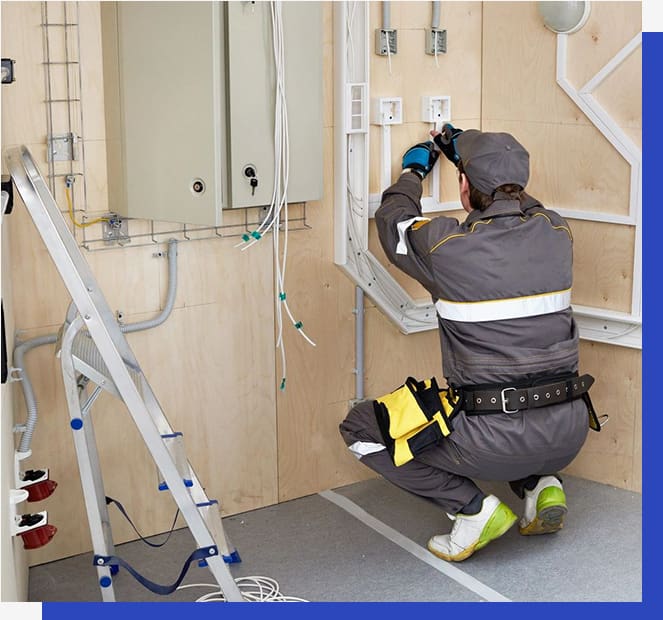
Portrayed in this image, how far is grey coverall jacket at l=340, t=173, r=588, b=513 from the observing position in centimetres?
318

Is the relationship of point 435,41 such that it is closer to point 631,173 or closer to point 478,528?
point 631,173

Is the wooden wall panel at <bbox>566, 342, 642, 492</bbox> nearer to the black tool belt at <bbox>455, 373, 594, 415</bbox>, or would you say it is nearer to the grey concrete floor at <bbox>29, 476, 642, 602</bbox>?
the grey concrete floor at <bbox>29, 476, 642, 602</bbox>

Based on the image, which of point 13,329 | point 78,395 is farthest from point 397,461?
point 13,329

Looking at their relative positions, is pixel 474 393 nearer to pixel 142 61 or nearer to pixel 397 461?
pixel 397 461

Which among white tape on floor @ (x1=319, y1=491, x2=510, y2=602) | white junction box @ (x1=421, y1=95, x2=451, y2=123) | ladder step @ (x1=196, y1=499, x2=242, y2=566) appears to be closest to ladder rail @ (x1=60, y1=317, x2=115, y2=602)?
ladder step @ (x1=196, y1=499, x2=242, y2=566)

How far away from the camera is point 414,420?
3.28 m

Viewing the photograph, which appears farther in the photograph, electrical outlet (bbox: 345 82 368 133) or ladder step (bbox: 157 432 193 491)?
electrical outlet (bbox: 345 82 368 133)

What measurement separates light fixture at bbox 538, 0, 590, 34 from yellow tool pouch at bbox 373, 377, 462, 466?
1.48 meters

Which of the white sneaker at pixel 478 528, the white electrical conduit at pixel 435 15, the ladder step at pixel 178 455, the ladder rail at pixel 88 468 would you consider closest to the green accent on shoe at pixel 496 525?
the white sneaker at pixel 478 528

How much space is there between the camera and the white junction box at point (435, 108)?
4.01m

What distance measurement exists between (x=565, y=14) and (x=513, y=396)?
4.95 feet

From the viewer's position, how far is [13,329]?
10.4 ft

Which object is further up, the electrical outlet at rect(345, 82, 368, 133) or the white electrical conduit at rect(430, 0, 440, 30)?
the white electrical conduit at rect(430, 0, 440, 30)

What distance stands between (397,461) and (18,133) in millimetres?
1578
